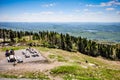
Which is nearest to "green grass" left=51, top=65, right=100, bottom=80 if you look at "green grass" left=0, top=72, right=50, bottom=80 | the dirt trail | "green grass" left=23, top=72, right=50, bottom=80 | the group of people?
the dirt trail

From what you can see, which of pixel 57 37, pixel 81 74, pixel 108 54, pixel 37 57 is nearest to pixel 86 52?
pixel 108 54

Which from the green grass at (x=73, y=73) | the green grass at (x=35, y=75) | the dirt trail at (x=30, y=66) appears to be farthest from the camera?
the dirt trail at (x=30, y=66)

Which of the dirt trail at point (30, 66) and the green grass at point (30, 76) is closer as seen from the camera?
the green grass at point (30, 76)

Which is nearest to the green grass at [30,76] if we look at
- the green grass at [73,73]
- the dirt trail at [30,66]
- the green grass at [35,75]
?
the green grass at [35,75]

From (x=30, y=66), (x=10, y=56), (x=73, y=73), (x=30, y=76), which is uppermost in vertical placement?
(x=10, y=56)

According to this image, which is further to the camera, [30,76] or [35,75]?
[35,75]

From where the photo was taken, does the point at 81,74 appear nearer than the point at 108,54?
Yes

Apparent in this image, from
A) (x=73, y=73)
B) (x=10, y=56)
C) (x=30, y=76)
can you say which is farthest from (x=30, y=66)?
(x=73, y=73)

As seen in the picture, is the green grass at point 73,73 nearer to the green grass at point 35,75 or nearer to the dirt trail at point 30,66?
the dirt trail at point 30,66

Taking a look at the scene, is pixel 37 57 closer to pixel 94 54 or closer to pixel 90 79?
pixel 90 79

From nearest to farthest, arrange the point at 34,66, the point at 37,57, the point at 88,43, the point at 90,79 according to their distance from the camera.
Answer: the point at 90,79 < the point at 34,66 < the point at 37,57 < the point at 88,43

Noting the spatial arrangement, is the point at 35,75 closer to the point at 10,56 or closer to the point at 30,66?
the point at 30,66
